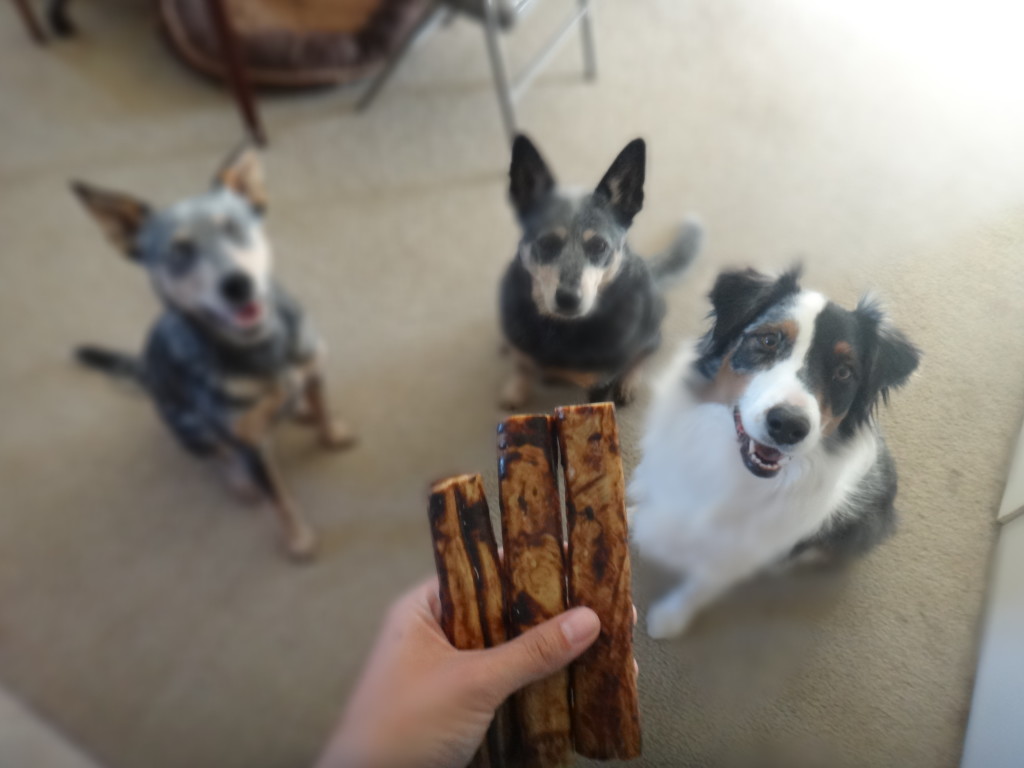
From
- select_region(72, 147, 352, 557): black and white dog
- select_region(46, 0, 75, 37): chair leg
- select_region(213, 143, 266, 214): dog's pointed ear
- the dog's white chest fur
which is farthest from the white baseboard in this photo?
select_region(46, 0, 75, 37): chair leg

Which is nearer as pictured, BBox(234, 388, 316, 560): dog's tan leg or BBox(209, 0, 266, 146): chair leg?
BBox(234, 388, 316, 560): dog's tan leg

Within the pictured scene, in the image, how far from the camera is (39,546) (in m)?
1.46

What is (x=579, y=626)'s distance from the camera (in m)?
0.64

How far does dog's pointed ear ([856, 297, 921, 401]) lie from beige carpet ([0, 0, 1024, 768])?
26mm

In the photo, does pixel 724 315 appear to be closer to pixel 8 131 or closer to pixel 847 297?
pixel 847 297

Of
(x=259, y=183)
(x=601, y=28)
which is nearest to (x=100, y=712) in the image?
(x=259, y=183)

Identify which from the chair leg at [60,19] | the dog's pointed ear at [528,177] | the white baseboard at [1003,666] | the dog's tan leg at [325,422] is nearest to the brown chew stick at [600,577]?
the dog's pointed ear at [528,177]

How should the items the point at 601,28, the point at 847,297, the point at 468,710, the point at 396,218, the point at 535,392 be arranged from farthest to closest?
the point at 396,218 → the point at 601,28 → the point at 535,392 → the point at 468,710 → the point at 847,297

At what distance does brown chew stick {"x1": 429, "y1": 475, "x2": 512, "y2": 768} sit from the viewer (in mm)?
661

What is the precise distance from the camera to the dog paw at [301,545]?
1.40 meters

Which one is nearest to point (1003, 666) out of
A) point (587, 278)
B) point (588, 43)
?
point (587, 278)

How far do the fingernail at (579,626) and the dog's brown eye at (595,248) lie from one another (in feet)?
1.08

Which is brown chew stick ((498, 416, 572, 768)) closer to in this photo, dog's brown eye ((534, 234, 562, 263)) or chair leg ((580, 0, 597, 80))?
dog's brown eye ((534, 234, 562, 263))

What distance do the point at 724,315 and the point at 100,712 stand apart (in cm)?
131
